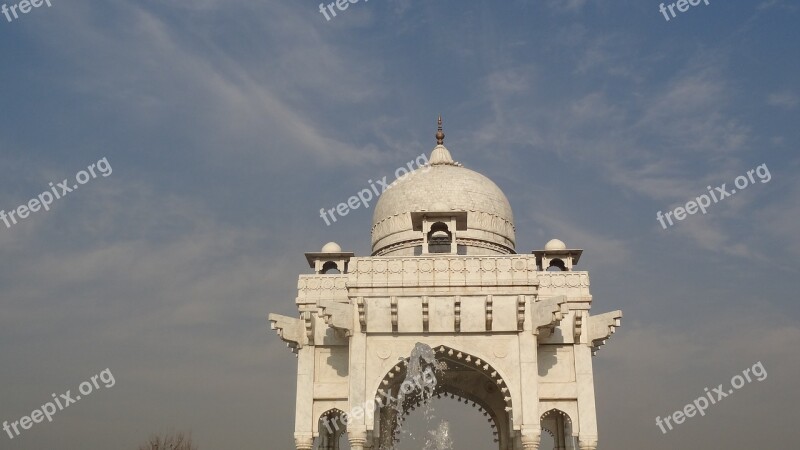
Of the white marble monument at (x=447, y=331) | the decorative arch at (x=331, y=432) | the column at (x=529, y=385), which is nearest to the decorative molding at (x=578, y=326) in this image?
the white marble monument at (x=447, y=331)

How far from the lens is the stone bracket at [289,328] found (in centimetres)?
2177

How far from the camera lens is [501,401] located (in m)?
24.3

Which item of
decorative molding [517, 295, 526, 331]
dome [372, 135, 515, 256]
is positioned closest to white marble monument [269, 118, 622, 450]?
decorative molding [517, 295, 526, 331]

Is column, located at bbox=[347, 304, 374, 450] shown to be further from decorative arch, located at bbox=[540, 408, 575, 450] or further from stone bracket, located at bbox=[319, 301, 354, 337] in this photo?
decorative arch, located at bbox=[540, 408, 575, 450]

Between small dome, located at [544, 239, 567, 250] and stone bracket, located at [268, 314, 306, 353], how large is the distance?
8.16 m

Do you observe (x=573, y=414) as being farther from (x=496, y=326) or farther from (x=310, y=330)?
(x=310, y=330)

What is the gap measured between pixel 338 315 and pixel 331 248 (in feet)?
16.0

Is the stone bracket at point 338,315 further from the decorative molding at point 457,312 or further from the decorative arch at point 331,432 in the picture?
the decorative arch at point 331,432

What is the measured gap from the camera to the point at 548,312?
62.3 ft

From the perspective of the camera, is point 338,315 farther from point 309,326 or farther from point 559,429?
point 559,429

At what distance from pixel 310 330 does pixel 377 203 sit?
23.2 ft

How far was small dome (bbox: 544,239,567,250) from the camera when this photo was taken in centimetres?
2342

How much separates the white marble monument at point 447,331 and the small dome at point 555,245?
36 millimetres

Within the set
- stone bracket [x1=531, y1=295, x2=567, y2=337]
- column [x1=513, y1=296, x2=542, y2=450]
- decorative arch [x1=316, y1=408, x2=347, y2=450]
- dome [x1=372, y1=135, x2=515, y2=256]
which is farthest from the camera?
dome [x1=372, y1=135, x2=515, y2=256]
